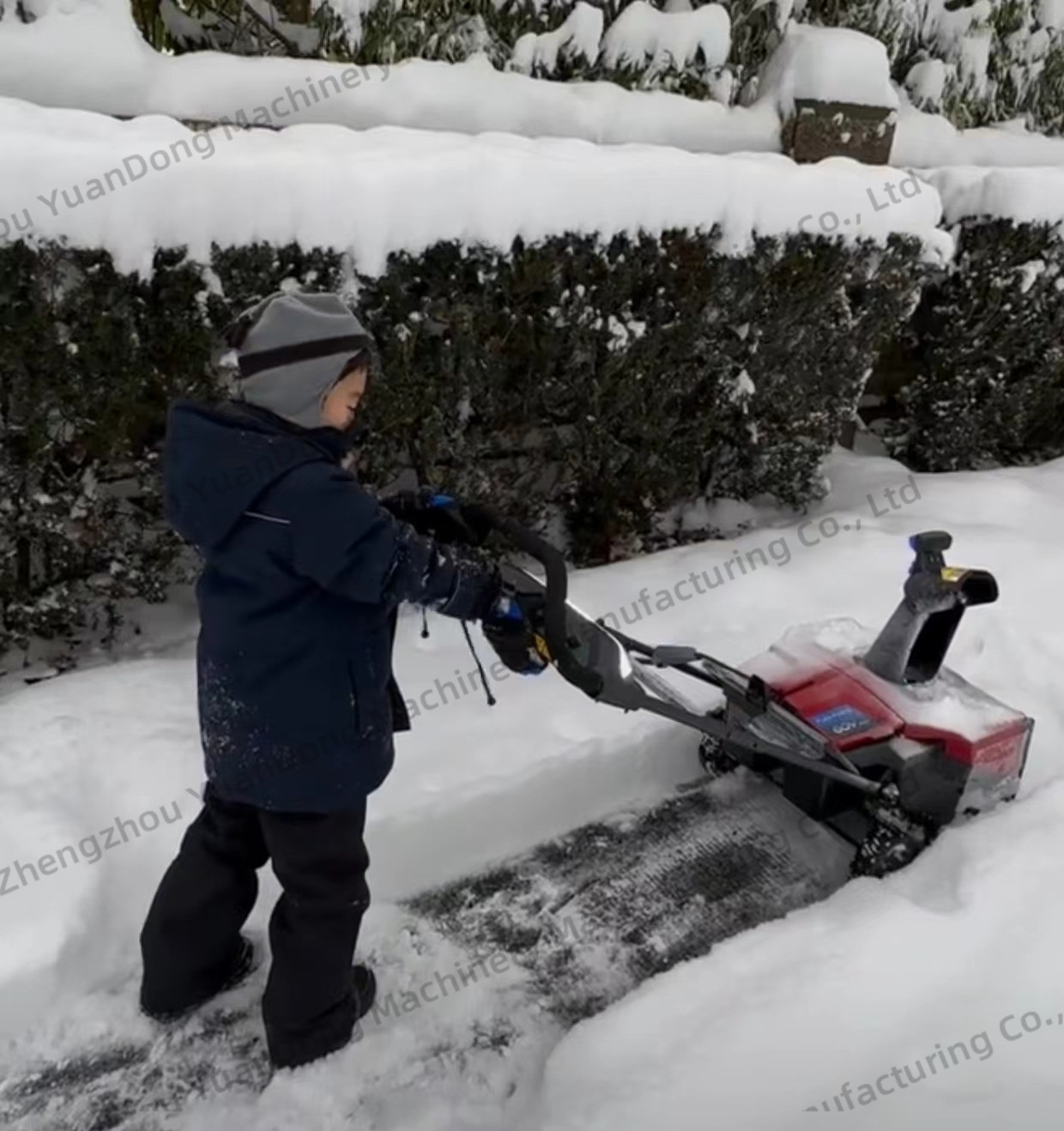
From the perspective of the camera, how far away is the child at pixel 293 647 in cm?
190

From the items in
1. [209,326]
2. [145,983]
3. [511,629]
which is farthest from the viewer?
[209,326]

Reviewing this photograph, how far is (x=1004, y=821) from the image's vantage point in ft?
9.45

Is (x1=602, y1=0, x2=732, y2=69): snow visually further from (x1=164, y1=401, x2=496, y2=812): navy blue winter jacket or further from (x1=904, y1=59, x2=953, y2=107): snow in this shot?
(x1=164, y1=401, x2=496, y2=812): navy blue winter jacket

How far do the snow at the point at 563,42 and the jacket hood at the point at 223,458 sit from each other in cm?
432

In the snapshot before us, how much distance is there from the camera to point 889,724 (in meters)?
2.89

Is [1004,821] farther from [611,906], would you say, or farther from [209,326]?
[209,326]

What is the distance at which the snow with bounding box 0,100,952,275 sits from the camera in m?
3.06

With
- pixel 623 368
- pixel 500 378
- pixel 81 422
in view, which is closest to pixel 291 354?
pixel 81 422

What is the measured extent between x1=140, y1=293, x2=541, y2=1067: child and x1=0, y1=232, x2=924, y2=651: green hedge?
1374mm

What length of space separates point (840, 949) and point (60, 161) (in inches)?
121

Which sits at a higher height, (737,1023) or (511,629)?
(511,629)

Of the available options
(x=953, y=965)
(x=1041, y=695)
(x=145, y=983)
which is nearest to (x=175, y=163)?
(x=145, y=983)

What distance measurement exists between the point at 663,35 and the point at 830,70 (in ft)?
3.28

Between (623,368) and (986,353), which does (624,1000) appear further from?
(986,353)
